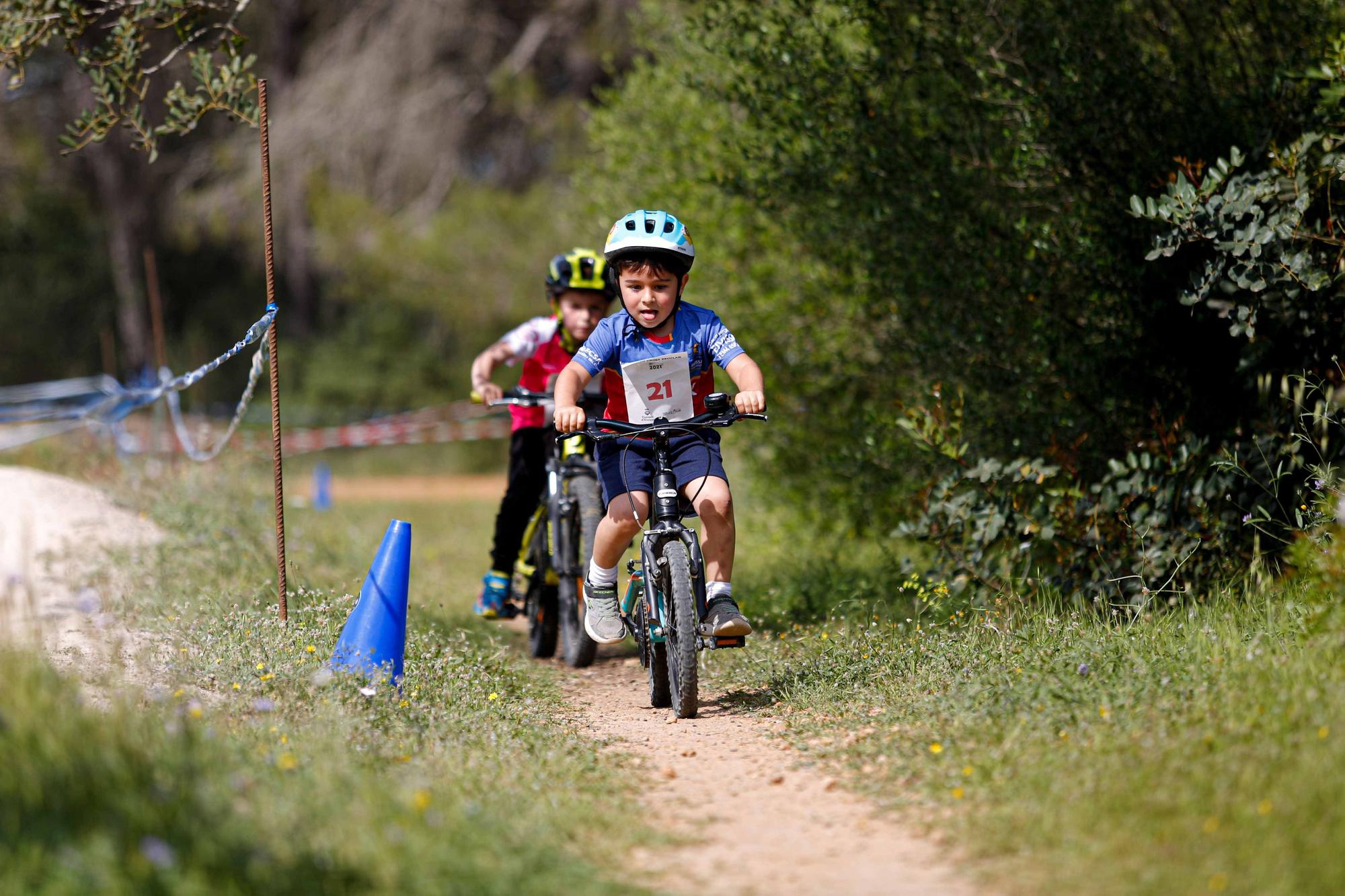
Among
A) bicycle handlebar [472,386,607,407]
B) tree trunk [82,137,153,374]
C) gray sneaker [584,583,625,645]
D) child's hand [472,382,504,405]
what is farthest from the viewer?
tree trunk [82,137,153,374]

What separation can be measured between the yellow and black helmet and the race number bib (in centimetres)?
157

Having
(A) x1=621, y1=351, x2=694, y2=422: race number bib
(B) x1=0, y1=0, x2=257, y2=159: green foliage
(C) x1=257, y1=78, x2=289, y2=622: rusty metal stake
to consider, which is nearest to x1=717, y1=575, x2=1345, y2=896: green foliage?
(A) x1=621, y1=351, x2=694, y2=422: race number bib

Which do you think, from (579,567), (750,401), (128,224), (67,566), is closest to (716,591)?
(750,401)

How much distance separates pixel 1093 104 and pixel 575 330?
9.97 ft

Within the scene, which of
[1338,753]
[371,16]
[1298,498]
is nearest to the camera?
[1338,753]

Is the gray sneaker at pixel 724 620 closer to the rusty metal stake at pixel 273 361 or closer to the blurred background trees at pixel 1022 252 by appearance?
the blurred background trees at pixel 1022 252

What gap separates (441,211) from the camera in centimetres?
2372

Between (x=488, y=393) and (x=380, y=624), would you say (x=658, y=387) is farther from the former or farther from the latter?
(x=488, y=393)

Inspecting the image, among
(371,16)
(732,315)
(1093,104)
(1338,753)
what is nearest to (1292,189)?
(1093,104)

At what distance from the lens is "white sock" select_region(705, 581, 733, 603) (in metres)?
5.56

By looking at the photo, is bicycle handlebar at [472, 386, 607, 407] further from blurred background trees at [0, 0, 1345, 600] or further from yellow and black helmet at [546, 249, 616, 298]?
blurred background trees at [0, 0, 1345, 600]

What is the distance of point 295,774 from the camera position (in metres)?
3.89

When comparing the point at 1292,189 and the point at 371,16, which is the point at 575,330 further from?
the point at 371,16

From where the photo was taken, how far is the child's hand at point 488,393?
739cm
